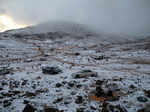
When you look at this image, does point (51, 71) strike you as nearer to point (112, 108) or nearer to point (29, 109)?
point (29, 109)

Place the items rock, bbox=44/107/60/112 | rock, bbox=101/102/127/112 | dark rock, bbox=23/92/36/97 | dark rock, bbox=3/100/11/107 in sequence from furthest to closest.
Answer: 1. dark rock, bbox=23/92/36/97
2. dark rock, bbox=3/100/11/107
3. rock, bbox=44/107/60/112
4. rock, bbox=101/102/127/112

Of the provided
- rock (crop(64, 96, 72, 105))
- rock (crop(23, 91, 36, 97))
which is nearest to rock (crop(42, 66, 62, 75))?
rock (crop(23, 91, 36, 97))

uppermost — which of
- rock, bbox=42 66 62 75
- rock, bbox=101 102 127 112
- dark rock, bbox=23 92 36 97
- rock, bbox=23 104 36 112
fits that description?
rock, bbox=42 66 62 75

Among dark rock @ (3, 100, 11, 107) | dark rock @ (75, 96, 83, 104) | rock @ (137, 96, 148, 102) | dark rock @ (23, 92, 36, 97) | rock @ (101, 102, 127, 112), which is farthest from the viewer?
dark rock @ (23, 92, 36, 97)

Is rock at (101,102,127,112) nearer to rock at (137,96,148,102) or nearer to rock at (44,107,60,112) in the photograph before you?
rock at (137,96,148,102)

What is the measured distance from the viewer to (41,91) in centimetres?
970

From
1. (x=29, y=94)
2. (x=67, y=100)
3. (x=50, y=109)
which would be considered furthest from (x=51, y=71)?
(x=50, y=109)

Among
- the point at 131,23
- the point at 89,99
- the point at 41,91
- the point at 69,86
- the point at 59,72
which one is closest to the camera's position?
the point at 89,99

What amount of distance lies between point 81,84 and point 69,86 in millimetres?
1396

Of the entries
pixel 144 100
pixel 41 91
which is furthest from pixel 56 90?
pixel 144 100

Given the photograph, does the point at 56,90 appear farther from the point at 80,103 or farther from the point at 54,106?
the point at 80,103

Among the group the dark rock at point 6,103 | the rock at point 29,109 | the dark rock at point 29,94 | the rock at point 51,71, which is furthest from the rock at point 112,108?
the rock at point 51,71

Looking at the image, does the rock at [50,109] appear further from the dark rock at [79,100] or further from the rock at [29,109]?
the dark rock at [79,100]

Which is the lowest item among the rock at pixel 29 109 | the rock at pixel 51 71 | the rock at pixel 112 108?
the rock at pixel 112 108
